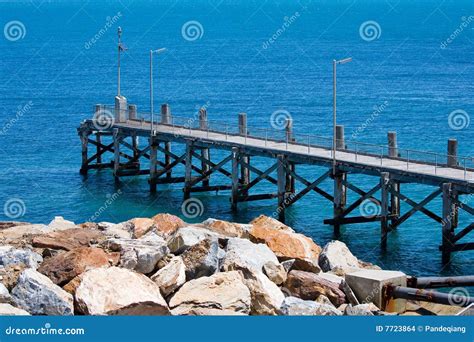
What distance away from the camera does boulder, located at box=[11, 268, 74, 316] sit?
79.7ft

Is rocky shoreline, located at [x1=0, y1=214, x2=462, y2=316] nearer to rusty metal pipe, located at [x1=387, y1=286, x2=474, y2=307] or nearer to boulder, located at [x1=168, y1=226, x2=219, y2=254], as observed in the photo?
boulder, located at [x1=168, y1=226, x2=219, y2=254]

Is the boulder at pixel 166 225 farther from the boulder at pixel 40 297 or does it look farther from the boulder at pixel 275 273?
the boulder at pixel 40 297

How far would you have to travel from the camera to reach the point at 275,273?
27688 millimetres

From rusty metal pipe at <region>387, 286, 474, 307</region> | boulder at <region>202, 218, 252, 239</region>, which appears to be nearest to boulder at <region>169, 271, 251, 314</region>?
rusty metal pipe at <region>387, 286, 474, 307</region>

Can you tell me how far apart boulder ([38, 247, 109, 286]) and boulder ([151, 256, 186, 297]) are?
138 cm

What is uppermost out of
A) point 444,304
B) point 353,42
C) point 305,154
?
point 353,42

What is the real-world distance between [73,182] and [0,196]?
4.82m

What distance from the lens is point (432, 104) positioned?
90.6 m

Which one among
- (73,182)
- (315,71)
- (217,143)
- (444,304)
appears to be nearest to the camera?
(444,304)

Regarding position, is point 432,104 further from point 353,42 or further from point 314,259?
point 353,42

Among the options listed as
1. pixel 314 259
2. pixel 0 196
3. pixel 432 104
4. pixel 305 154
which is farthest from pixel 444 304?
pixel 432 104

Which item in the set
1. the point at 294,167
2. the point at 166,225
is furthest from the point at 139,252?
the point at 294,167

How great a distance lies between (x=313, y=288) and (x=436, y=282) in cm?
363

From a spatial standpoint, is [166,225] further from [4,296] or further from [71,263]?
[4,296]
